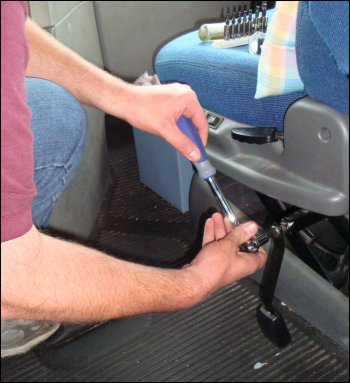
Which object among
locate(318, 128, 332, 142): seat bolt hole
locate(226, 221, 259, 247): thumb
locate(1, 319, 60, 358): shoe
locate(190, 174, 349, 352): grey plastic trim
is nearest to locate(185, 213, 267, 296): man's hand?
locate(226, 221, 259, 247): thumb

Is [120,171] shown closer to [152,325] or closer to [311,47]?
[152,325]

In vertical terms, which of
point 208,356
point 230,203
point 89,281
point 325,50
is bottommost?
point 208,356

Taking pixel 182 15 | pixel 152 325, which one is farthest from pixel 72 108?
pixel 182 15

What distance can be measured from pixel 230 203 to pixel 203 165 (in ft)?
0.76

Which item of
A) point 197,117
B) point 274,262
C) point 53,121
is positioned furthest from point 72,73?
point 274,262

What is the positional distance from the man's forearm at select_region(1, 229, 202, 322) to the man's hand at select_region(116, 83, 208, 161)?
0.20 metres

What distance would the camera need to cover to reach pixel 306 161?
614mm

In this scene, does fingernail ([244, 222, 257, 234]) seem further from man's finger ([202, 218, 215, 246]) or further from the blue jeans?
the blue jeans

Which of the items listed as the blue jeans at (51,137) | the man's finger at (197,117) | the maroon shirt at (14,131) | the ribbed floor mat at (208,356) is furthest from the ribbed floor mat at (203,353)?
the maroon shirt at (14,131)

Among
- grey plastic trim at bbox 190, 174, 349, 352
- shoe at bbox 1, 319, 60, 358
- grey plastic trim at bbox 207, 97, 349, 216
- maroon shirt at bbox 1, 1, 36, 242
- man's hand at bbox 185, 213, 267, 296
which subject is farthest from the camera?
shoe at bbox 1, 319, 60, 358

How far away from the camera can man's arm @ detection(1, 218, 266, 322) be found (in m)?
0.52

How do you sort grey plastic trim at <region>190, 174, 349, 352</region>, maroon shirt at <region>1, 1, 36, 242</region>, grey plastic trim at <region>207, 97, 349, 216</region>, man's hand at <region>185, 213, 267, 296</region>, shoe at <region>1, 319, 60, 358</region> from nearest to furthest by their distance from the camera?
maroon shirt at <region>1, 1, 36, 242</region> < grey plastic trim at <region>207, 97, 349, 216</region> < man's hand at <region>185, 213, 267, 296</region> < grey plastic trim at <region>190, 174, 349, 352</region> < shoe at <region>1, 319, 60, 358</region>

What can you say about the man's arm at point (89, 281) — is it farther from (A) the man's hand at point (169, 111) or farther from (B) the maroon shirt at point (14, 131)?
(A) the man's hand at point (169, 111)

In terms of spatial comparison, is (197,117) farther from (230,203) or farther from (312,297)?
(312,297)
